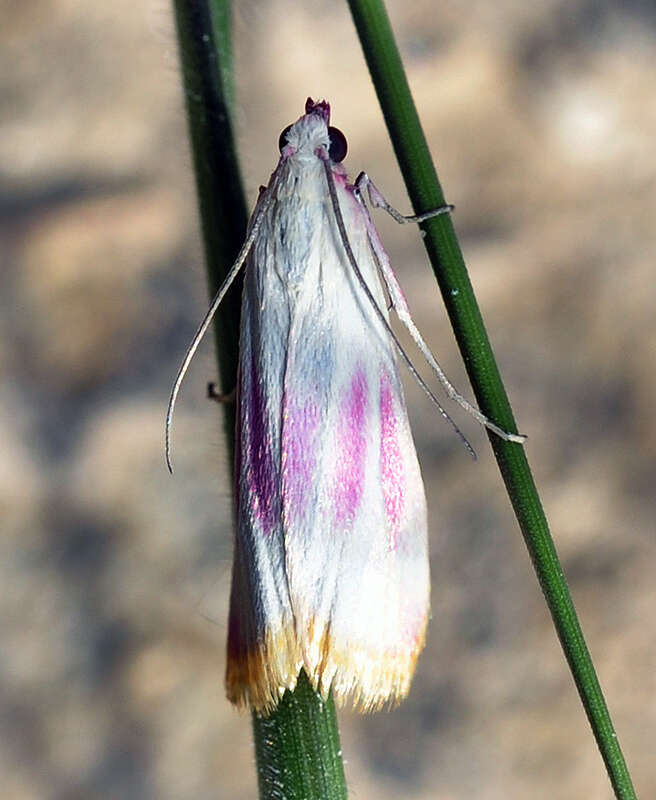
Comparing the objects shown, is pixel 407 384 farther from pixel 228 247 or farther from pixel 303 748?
pixel 303 748

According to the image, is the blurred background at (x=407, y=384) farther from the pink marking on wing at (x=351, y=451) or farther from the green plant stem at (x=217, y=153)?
the pink marking on wing at (x=351, y=451)

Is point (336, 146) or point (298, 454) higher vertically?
point (336, 146)

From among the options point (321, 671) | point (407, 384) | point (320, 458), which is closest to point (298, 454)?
point (320, 458)

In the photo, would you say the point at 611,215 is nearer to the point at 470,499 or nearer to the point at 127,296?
the point at 470,499

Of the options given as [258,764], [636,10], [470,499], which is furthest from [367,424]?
[636,10]

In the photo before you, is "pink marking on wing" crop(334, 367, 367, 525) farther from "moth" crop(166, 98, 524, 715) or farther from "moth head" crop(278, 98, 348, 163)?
"moth head" crop(278, 98, 348, 163)

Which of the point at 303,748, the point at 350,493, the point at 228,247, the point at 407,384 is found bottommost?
the point at 303,748

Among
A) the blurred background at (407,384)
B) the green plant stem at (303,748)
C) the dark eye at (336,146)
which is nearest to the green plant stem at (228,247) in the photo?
the green plant stem at (303,748)
